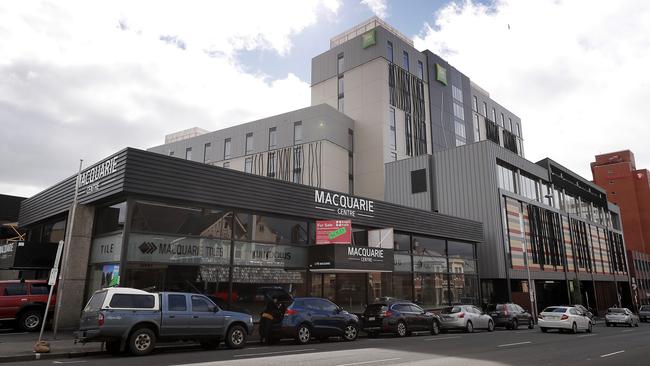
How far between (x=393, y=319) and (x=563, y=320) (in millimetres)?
9770

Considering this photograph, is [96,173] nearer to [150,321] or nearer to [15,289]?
[15,289]

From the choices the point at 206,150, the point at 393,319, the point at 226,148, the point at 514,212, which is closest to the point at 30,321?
the point at 393,319

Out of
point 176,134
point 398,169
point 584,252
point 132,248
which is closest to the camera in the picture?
point 132,248

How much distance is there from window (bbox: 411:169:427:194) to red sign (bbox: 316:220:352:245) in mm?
20993

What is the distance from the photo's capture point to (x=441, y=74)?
6056 centimetres

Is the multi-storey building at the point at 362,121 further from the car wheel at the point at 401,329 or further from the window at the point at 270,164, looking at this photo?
the car wheel at the point at 401,329

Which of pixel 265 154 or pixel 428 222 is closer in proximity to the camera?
pixel 428 222

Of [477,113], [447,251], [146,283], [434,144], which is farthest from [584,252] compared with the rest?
[146,283]

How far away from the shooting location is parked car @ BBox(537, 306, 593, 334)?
77.5 ft

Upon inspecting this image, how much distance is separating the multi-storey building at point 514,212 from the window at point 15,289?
30790 mm

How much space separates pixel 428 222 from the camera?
30.5 metres

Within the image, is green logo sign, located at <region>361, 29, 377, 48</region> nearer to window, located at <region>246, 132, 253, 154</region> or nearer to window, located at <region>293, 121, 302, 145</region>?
window, located at <region>293, 121, 302, 145</region>

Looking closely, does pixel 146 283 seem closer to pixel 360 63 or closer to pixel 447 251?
pixel 447 251

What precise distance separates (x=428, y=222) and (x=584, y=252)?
107 ft
